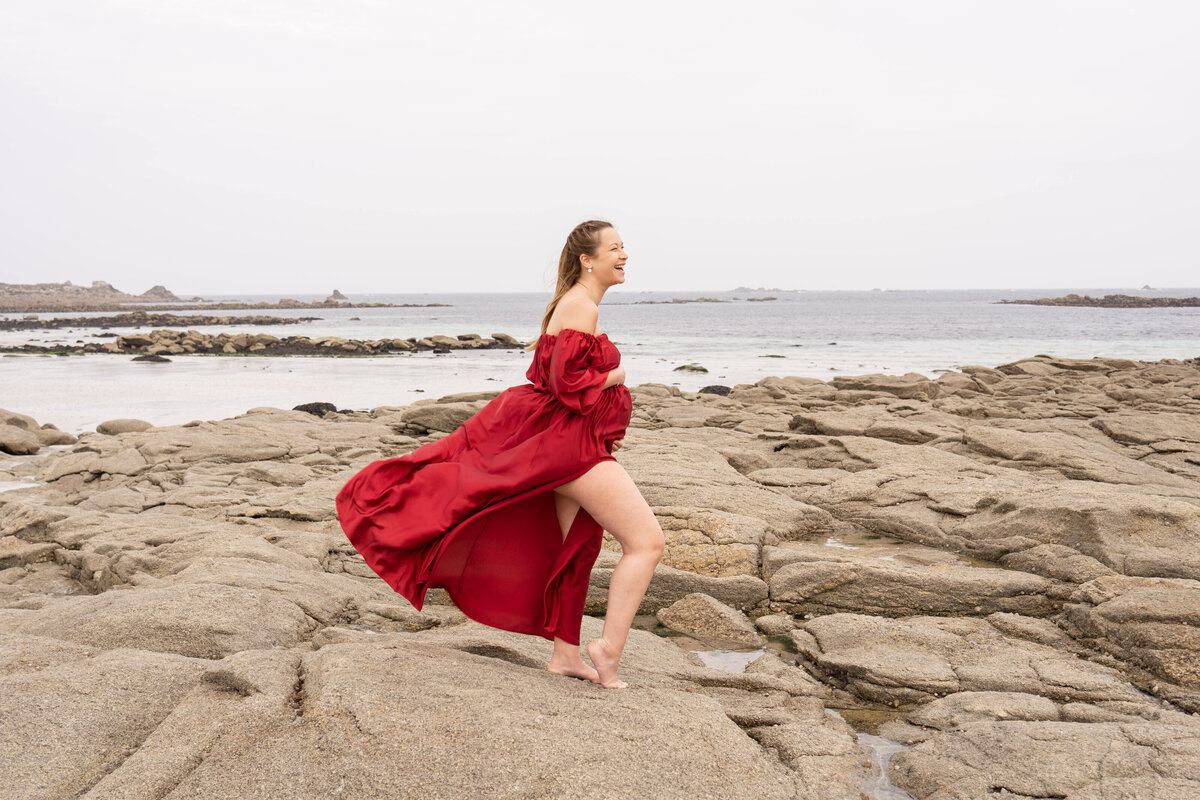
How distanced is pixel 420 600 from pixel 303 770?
1028 millimetres

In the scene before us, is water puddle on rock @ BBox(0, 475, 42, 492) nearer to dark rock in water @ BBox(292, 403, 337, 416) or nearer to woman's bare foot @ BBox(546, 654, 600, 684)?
dark rock in water @ BBox(292, 403, 337, 416)

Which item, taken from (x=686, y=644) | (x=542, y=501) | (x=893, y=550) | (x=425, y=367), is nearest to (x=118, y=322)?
(x=425, y=367)

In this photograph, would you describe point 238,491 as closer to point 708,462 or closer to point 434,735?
point 708,462

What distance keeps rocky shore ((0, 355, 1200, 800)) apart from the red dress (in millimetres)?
311

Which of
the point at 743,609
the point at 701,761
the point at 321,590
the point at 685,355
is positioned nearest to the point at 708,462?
the point at 743,609

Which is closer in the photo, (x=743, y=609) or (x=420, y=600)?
(x=420, y=600)

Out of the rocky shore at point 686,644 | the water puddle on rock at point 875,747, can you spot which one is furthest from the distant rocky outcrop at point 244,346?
the water puddle on rock at point 875,747

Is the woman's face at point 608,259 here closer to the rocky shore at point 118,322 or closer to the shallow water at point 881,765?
the shallow water at point 881,765

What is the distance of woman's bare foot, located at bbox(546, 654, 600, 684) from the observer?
11.0 feet

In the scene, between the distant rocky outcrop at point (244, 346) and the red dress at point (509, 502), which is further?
the distant rocky outcrop at point (244, 346)

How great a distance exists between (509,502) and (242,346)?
35438mm

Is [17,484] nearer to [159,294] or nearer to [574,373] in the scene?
[574,373]

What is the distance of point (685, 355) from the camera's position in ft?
111

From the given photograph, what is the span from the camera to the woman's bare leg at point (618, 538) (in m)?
3.16
